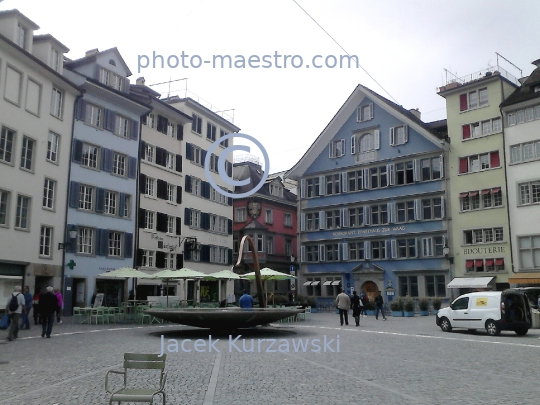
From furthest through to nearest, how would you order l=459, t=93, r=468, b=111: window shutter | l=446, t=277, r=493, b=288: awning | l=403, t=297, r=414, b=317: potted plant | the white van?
l=459, t=93, r=468, b=111: window shutter, l=446, t=277, r=493, b=288: awning, l=403, t=297, r=414, b=317: potted plant, the white van

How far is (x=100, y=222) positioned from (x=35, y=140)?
748 centimetres

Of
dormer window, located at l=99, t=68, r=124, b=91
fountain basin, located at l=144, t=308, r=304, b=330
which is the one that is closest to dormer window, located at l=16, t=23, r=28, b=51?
dormer window, located at l=99, t=68, r=124, b=91

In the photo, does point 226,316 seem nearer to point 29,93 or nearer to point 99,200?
point 29,93

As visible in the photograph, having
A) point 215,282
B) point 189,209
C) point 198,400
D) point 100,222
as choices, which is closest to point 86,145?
point 100,222

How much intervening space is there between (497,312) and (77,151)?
81.9ft

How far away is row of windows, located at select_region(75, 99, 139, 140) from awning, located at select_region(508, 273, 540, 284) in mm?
27123

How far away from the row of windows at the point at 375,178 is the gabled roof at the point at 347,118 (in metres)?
1.52

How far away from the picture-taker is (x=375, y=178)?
5097 cm

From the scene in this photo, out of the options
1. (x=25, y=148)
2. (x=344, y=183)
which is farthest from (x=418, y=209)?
(x=25, y=148)

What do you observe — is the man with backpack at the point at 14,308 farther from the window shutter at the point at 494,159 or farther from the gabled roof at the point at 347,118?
the gabled roof at the point at 347,118

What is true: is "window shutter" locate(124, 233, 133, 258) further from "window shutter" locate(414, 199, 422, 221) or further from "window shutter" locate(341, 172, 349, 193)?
"window shutter" locate(414, 199, 422, 221)

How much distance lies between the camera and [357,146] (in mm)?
52344

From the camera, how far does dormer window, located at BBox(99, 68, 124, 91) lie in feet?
127

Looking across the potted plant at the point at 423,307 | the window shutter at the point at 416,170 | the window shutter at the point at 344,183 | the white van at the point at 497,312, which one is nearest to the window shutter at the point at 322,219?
the window shutter at the point at 344,183
